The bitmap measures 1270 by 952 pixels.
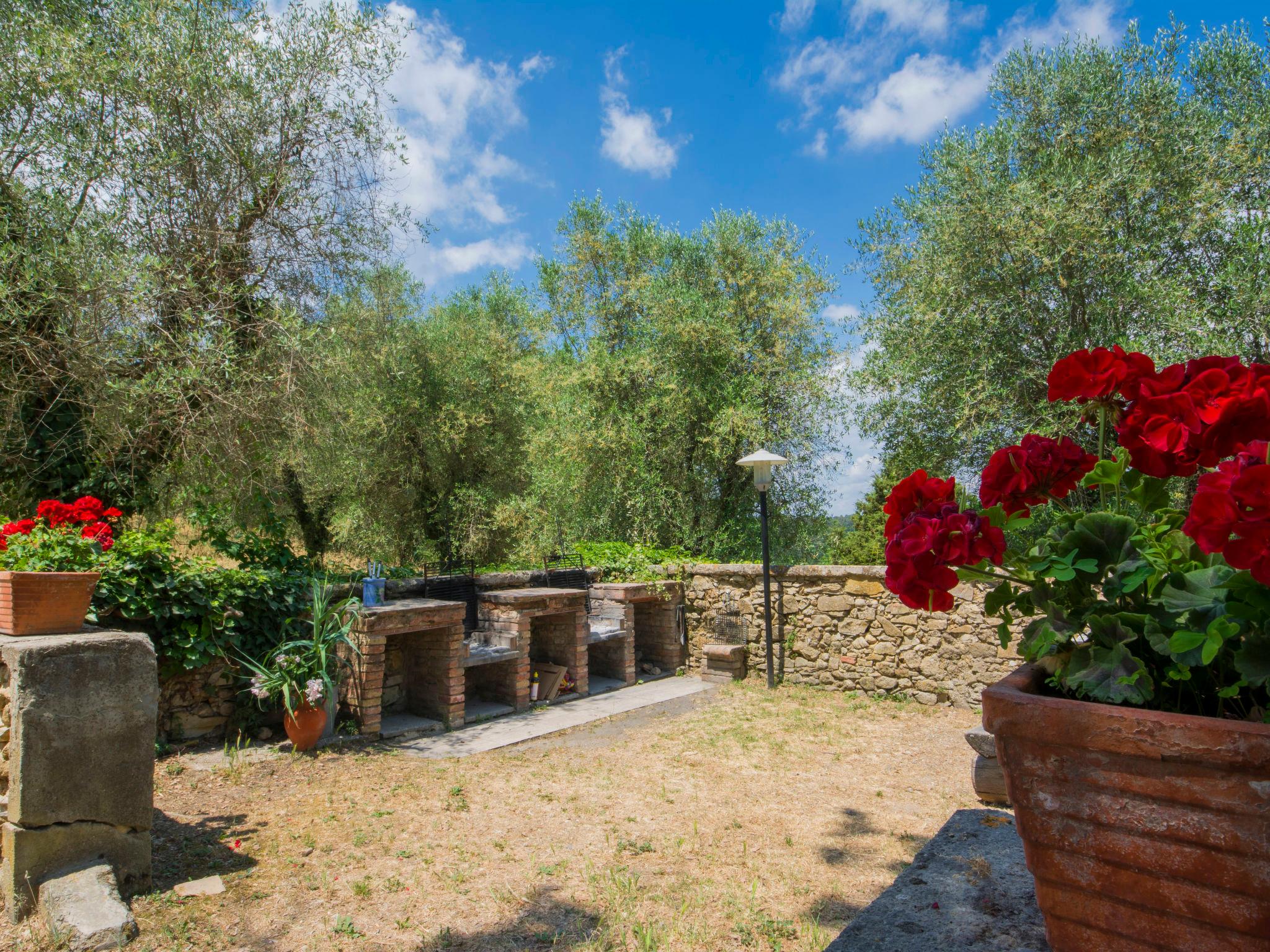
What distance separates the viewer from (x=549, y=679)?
6.93m

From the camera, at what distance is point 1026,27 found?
938 centimetres

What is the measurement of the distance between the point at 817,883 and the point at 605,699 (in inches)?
155

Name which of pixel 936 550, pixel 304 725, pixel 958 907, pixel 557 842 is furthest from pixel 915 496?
pixel 304 725

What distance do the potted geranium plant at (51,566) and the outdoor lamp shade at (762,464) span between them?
200 inches

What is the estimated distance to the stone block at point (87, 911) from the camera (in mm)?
2600

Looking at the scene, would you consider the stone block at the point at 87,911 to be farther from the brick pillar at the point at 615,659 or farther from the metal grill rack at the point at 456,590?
the brick pillar at the point at 615,659

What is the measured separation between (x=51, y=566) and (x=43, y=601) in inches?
25.8

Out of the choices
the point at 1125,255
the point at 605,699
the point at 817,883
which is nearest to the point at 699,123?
the point at 1125,255

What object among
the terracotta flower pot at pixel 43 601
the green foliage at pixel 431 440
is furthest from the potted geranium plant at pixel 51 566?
the green foliage at pixel 431 440

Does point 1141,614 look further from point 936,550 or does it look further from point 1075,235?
point 1075,235

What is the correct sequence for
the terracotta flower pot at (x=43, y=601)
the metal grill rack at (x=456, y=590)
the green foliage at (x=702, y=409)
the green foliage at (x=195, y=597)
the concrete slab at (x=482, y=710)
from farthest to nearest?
the green foliage at (x=702, y=409) < the metal grill rack at (x=456, y=590) < the concrete slab at (x=482, y=710) < the green foliage at (x=195, y=597) < the terracotta flower pot at (x=43, y=601)

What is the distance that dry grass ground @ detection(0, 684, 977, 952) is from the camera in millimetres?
2848

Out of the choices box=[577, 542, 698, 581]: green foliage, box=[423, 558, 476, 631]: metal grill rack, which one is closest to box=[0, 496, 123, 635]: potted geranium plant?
box=[423, 558, 476, 631]: metal grill rack

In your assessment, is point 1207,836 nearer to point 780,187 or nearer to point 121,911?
point 121,911
